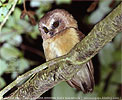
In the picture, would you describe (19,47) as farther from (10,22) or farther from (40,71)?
(40,71)

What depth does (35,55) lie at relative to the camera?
13.2 ft

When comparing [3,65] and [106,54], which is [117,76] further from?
[3,65]

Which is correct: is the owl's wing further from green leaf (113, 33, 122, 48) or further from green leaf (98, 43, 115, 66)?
green leaf (113, 33, 122, 48)

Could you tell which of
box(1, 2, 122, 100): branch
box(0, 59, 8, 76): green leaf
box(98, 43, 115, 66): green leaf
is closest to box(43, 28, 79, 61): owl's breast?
box(1, 2, 122, 100): branch

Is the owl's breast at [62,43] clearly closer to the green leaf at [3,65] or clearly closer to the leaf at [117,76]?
the green leaf at [3,65]

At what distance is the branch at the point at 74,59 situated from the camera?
146 centimetres

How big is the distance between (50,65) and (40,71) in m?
0.15

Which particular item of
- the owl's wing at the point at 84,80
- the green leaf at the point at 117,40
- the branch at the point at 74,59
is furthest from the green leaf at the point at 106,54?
the branch at the point at 74,59

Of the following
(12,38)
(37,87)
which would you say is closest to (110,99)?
(12,38)

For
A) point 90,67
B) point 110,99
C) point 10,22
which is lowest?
point 110,99

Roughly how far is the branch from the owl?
1.70 ft

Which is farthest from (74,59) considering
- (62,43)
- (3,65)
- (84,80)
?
(3,65)

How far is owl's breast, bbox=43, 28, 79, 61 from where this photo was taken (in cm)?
237

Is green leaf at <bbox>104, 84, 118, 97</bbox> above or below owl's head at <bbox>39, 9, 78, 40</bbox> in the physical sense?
below
